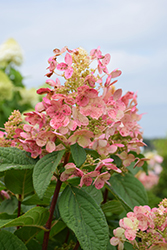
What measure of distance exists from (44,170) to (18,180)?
22 centimetres

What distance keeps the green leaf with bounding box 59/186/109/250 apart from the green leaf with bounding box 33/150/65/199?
0.37ft

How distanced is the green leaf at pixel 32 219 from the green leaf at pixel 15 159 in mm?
118

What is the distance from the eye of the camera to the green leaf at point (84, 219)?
2.37 feet

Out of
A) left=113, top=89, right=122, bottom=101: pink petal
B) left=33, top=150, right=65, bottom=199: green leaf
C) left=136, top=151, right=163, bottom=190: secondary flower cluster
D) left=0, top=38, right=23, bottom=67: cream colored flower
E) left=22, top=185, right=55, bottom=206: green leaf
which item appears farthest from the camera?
left=0, top=38, right=23, bottom=67: cream colored flower

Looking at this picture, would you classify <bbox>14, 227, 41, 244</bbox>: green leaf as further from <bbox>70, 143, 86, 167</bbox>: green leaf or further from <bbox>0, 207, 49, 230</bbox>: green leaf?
<bbox>70, 143, 86, 167</bbox>: green leaf

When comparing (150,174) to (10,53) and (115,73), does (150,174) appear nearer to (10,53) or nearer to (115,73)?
(10,53)

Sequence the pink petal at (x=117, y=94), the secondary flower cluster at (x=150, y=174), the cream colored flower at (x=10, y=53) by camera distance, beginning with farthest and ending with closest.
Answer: the cream colored flower at (x=10, y=53)
the secondary flower cluster at (x=150, y=174)
the pink petal at (x=117, y=94)

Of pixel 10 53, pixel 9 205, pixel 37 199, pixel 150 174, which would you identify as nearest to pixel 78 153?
pixel 37 199

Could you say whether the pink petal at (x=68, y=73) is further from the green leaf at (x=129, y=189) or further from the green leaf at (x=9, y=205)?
the green leaf at (x=9, y=205)

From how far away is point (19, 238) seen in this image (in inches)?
36.1

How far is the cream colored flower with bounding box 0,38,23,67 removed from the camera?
188 inches

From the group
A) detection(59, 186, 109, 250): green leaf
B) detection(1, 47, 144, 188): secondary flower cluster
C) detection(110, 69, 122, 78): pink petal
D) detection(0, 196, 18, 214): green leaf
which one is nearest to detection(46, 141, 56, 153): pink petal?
detection(1, 47, 144, 188): secondary flower cluster

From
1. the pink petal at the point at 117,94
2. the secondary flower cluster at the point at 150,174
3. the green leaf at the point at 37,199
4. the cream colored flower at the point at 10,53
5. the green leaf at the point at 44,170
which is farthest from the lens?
the cream colored flower at the point at 10,53

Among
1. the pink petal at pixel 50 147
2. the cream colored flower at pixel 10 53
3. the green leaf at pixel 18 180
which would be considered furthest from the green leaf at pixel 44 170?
the cream colored flower at pixel 10 53
